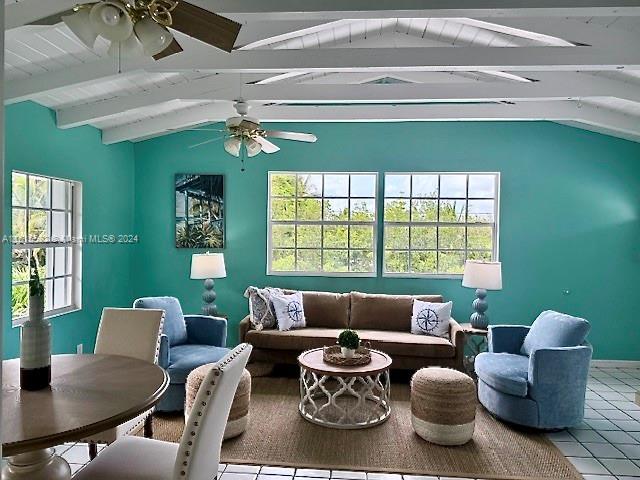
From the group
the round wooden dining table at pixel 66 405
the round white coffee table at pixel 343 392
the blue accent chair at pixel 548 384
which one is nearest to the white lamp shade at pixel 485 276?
the blue accent chair at pixel 548 384

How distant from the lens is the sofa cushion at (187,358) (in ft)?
12.7

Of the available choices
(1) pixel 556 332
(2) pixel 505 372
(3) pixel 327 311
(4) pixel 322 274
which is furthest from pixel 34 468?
(4) pixel 322 274

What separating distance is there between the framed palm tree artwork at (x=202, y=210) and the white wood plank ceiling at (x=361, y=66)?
80 cm

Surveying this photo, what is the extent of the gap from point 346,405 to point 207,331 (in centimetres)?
150

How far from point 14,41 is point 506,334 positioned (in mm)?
4448

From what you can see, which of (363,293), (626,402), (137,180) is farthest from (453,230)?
(137,180)

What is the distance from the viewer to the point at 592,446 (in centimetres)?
343

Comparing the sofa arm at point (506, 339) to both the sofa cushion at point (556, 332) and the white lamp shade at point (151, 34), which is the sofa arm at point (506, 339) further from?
the white lamp shade at point (151, 34)

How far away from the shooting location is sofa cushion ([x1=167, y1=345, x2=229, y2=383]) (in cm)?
388

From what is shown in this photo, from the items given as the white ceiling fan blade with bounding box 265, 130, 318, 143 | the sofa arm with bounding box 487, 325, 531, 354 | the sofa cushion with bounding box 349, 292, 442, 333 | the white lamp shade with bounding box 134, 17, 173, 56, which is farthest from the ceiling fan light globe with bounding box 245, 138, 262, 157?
the sofa arm with bounding box 487, 325, 531, 354

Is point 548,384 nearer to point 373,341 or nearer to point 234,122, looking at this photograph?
point 373,341

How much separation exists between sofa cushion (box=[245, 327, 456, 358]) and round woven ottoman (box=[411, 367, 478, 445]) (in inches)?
47.3

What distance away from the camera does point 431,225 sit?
5.80 meters

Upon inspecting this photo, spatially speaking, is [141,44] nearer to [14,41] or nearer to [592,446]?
[14,41]
